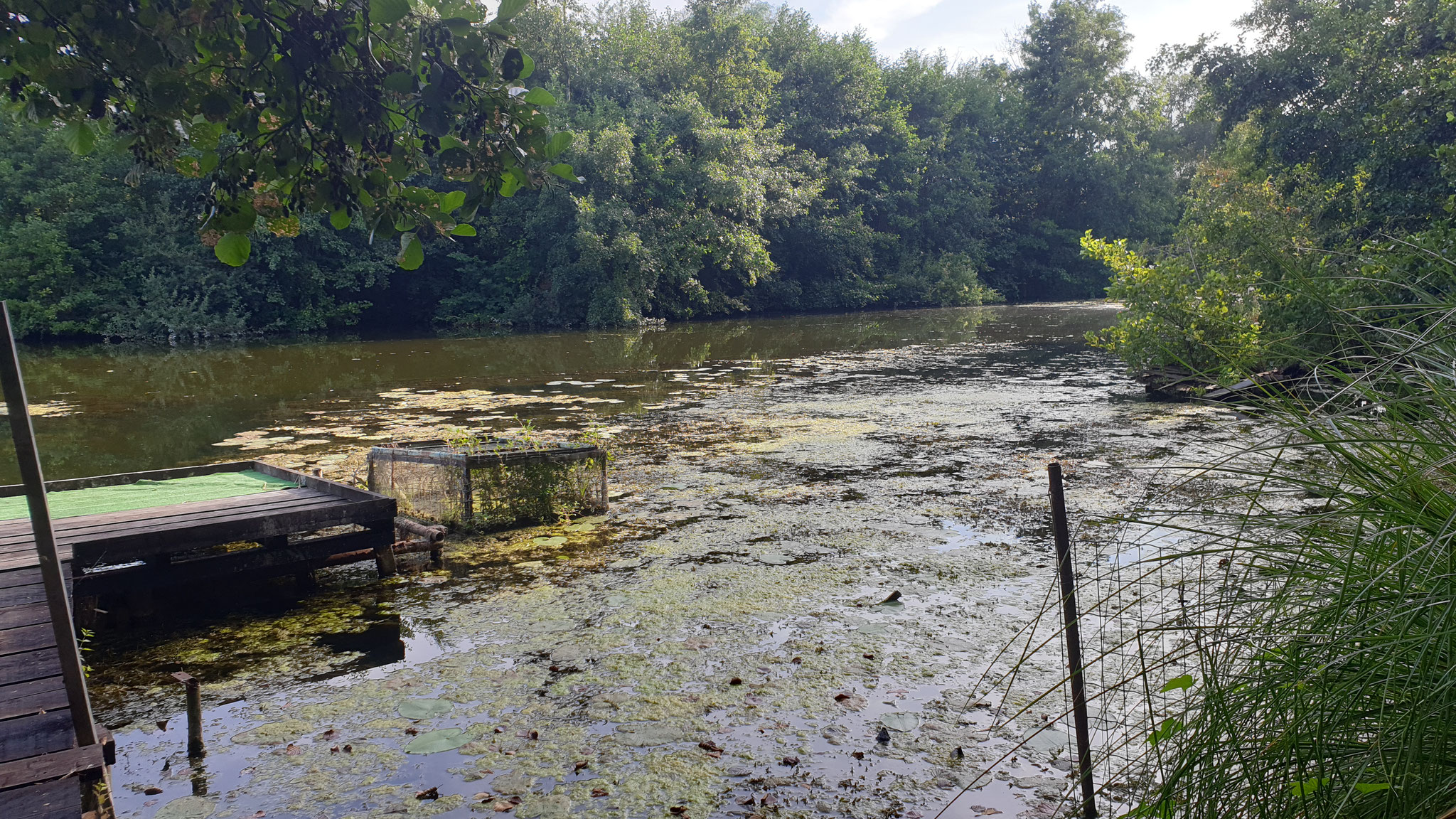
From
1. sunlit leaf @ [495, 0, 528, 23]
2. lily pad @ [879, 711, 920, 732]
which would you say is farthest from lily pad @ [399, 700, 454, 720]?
sunlit leaf @ [495, 0, 528, 23]

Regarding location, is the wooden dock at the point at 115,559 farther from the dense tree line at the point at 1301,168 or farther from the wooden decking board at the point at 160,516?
the dense tree line at the point at 1301,168

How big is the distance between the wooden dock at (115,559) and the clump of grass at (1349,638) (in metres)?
2.47

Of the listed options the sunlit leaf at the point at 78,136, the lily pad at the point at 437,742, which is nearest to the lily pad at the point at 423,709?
the lily pad at the point at 437,742

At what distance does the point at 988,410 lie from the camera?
10.5 metres

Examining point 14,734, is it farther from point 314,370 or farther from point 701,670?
point 314,370

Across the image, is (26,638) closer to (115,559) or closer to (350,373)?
(115,559)

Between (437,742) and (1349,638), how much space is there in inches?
109

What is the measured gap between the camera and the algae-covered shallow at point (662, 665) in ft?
9.43

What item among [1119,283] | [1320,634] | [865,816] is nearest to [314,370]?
[1119,283]

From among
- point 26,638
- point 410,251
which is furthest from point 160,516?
point 410,251

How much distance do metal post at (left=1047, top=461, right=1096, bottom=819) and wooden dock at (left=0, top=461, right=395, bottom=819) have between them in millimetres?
2341

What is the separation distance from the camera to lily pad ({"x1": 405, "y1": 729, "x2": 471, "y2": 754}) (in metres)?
3.12

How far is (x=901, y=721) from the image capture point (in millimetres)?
3266

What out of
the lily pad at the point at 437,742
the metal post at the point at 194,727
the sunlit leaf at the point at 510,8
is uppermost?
the sunlit leaf at the point at 510,8
